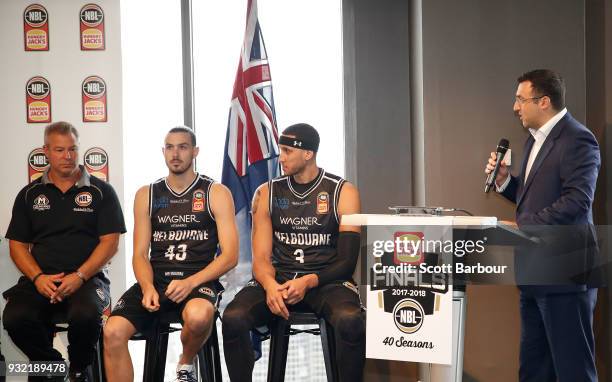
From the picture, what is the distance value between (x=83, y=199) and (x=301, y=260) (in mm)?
1237

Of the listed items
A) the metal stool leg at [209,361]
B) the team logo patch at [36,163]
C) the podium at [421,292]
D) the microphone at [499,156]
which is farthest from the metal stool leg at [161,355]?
the microphone at [499,156]

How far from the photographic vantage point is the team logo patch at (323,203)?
3.45 meters

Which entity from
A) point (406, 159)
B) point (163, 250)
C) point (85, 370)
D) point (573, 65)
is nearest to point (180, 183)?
point (163, 250)

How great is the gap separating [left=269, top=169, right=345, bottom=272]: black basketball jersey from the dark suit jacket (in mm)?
908

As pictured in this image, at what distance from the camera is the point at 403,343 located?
2504mm

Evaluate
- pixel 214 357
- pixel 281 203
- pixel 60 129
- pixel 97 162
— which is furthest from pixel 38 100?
pixel 214 357

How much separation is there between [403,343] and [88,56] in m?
2.79

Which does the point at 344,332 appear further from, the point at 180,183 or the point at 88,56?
the point at 88,56

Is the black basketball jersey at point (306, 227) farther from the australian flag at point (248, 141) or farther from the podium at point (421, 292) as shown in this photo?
the podium at point (421, 292)

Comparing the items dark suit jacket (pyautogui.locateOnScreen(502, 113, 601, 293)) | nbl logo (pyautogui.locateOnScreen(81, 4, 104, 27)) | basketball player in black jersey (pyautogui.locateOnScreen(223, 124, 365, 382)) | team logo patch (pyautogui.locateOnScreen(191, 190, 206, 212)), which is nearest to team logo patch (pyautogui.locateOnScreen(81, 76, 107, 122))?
nbl logo (pyautogui.locateOnScreen(81, 4, 104, 27))

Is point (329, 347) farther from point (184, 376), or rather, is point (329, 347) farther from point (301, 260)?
point (184, 376)

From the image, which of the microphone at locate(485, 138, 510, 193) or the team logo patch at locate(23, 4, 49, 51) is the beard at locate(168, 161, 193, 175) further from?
the microphone at locate(485, 138, 510, 193)

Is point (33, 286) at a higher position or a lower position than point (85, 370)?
higher

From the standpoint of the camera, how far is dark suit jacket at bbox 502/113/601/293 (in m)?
2.71
